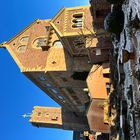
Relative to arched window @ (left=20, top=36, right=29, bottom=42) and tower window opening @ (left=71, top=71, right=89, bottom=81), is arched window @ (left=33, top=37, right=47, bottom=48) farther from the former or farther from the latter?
tower window opening @ (left=71, top=71, right=89, bottom=81)

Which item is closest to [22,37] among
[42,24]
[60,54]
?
[42,24]

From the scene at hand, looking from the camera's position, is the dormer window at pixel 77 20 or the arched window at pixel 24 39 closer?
the dormer window at pixel 77 20

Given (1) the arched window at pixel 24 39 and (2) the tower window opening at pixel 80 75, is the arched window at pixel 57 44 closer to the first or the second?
(2) the tower window opening at pixel 80 75

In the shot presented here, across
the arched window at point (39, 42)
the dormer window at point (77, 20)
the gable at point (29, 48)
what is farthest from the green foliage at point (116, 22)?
the arched window at point (39, 42)

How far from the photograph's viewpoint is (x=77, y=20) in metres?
35.2

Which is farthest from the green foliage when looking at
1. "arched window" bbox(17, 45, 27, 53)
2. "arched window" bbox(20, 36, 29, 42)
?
"arched window" bbox(20, 36, 29, 42)

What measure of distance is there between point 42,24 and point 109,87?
14.8 m

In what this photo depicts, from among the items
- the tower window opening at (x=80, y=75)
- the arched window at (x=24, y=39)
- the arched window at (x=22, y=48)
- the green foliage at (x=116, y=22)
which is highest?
the arched window at (x=24, y=39)

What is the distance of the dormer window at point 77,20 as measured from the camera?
34531 mm

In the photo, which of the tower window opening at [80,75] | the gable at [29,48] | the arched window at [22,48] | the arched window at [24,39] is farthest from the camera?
the arched window at [24,39]

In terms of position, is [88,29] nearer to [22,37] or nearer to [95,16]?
[95,16]

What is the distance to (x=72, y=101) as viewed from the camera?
48.1 metres

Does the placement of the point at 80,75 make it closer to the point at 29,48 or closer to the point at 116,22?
the point at 29,48

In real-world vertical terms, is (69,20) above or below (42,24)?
below
